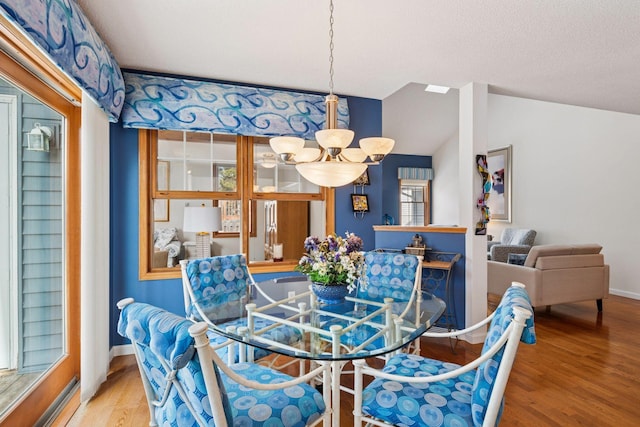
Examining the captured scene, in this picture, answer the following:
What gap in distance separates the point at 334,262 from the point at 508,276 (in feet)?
10.4

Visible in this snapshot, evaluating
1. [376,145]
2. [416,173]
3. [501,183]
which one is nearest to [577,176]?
[501,183]

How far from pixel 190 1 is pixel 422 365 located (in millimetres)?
2335

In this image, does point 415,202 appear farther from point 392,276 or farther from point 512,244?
point 392,276

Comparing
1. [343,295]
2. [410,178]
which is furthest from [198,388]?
[410,178]

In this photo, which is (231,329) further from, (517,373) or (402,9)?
(517,373)

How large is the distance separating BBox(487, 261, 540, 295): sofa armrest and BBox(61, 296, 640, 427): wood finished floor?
19.5 inches

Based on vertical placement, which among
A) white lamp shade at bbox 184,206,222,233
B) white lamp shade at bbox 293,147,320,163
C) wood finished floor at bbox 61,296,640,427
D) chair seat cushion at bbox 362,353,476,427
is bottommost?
wood finished floor at bbox 61,296,640,427

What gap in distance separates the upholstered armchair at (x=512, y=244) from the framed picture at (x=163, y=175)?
5.24 meters

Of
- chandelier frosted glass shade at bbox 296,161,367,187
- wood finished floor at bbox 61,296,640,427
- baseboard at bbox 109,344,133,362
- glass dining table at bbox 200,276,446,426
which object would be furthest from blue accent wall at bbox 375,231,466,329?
baseboard at bbox 109,344,133,362

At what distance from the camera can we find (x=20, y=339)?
1890 mm

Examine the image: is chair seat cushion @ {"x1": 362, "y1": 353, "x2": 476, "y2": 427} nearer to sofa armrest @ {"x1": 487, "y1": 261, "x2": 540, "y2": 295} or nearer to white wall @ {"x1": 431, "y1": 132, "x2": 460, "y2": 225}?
sofa armrest @ {"x1": 487, "y1": 261, "x2": 540, "y2": 295}

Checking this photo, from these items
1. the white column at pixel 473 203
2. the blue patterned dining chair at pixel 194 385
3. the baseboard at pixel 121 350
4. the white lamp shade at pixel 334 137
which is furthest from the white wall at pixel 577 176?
the baseboard at pixel 121 350

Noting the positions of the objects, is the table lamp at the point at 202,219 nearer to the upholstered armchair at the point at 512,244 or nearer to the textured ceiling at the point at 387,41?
the textured ceiling at the point at 387,41

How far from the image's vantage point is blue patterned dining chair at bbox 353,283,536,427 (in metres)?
1.20
